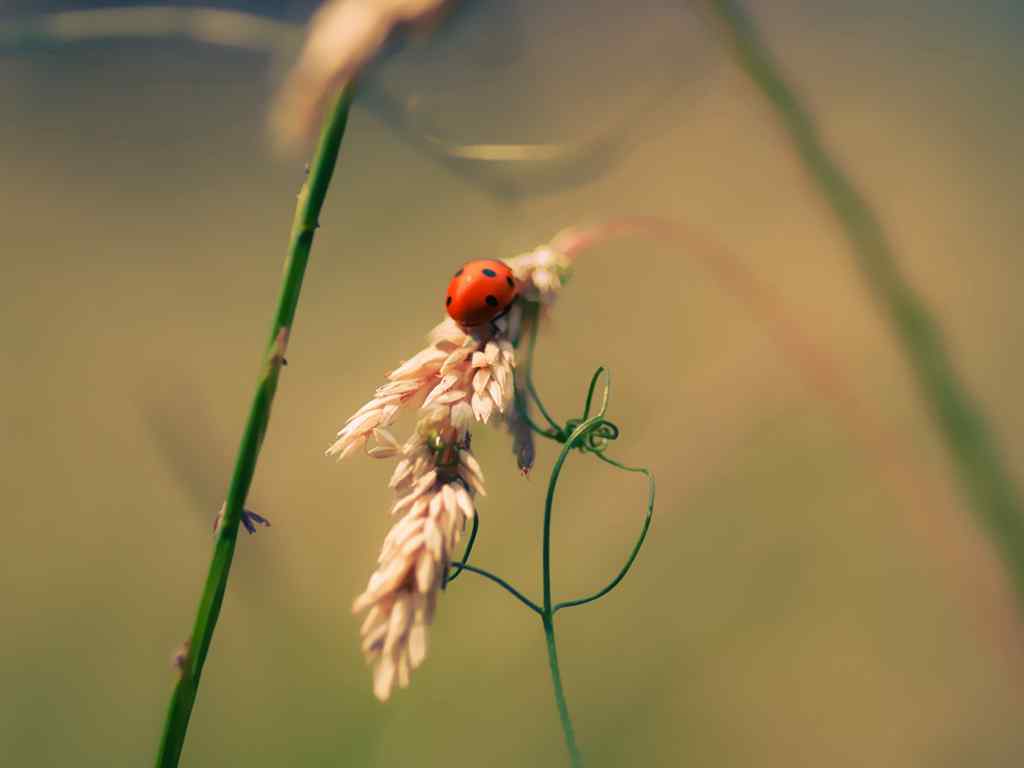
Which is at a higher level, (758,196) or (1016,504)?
(758,196)

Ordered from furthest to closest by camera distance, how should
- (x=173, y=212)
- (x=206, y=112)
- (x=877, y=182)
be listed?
(x=206, y=112) < (x=173, y=212) < (x=877, y=182)

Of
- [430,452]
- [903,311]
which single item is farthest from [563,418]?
[430,452]

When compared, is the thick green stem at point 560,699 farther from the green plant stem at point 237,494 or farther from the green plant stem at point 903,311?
the green plant stem at point 903,311

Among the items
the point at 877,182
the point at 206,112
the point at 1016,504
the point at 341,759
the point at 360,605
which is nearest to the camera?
the point at 360,605

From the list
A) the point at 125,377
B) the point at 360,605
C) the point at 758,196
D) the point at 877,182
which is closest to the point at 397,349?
the point at 125,377

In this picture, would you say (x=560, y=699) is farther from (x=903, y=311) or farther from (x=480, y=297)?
(x=903, y=311)

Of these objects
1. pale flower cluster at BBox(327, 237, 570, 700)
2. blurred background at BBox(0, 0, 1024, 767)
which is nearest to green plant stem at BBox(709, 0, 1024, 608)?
blurred background at BBox(0, 0, 1024, 767)

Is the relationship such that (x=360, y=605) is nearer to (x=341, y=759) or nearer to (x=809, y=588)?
(x=341, y=759)

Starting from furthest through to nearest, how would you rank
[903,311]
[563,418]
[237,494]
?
[563,418] < [903,311] < [237,494]
